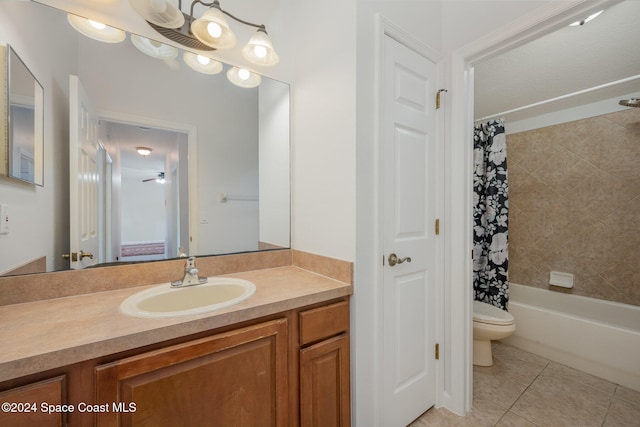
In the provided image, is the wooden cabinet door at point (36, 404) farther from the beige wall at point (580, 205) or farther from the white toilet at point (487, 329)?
the beige wall at point (580, 205)

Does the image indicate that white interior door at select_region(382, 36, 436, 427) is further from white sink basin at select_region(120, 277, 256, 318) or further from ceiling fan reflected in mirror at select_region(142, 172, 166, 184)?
ceiling fan reflected in mirror at select_region(142, 172, 166, 184)

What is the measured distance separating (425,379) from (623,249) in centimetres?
217

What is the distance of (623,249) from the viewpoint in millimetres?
2135

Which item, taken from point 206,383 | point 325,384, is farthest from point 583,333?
point 206,383

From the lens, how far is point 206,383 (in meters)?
0.82

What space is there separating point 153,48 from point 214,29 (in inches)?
12.6

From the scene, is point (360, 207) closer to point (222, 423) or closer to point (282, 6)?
point (222, 423)

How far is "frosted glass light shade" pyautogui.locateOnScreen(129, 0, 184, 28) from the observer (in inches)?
41.6

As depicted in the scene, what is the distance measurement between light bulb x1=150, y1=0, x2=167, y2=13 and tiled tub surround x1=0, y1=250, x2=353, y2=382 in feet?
3.65

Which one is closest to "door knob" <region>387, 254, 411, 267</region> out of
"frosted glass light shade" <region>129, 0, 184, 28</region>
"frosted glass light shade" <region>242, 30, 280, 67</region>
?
"frosted glass light shade" <region>242, 30, 280, 67</region>

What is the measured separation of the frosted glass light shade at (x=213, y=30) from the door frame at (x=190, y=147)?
436 mm

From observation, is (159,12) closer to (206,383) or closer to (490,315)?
(206,383)

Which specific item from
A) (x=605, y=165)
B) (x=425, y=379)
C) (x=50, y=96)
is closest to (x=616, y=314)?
(x=605, y=165)

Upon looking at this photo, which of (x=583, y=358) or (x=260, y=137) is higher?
(x=260, y=137)
